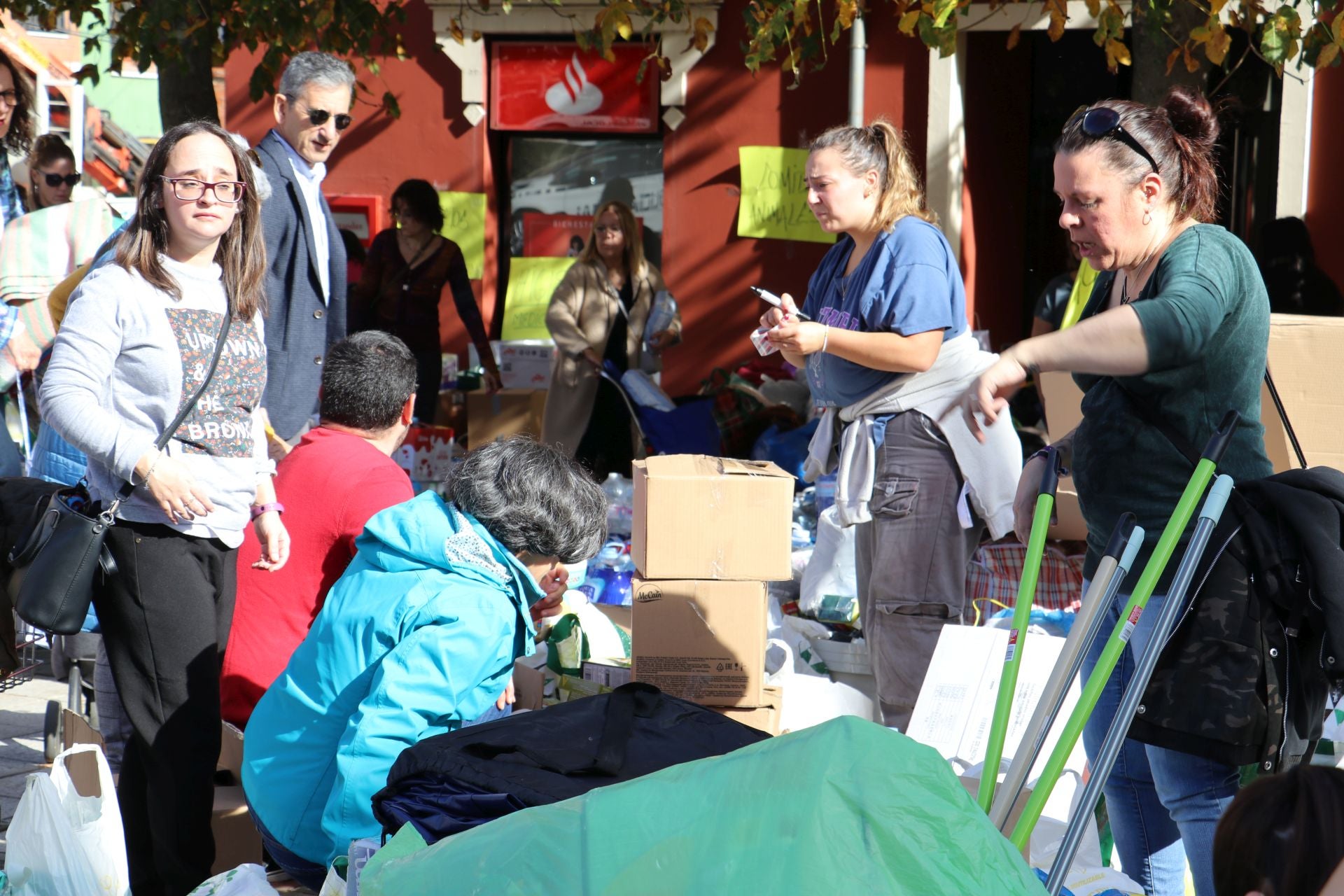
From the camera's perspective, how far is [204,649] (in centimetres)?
278

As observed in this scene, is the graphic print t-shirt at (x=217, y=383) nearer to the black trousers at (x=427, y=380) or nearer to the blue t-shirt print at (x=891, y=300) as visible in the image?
the blue t-shirt print at (x=891, y=300)

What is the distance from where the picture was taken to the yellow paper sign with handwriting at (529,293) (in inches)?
360

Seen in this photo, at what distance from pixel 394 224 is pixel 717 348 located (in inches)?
88.9

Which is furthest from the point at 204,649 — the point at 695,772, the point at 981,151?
the point at 981,151

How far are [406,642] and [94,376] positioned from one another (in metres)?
0.86

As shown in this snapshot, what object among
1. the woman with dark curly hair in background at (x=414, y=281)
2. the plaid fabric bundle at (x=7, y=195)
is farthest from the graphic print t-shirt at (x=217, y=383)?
the woman with dark curly hair in background at (x=414, y=281)

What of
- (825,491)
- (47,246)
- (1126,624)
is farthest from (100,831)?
(825,491)

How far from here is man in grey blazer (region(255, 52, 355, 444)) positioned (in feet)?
12.5

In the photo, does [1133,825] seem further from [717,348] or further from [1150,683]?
[717,348]

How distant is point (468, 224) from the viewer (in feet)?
30.2

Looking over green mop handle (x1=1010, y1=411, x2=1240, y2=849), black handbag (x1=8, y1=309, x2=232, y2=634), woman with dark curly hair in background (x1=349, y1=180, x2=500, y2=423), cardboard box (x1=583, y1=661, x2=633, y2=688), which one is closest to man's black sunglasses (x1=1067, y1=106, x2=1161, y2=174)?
green mop handle (x1=1010, y1=411, x2=1240, y2=849)

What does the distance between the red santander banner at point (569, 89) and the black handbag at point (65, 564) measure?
668 cm

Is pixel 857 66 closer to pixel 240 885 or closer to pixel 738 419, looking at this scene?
pixel 738 419

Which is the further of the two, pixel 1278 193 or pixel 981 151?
pixel 981 151
